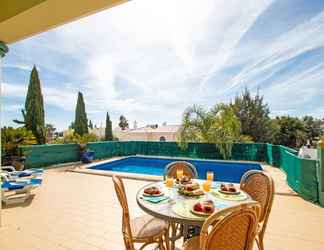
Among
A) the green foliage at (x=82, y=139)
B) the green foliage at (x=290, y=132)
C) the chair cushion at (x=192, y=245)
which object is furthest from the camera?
the green foliage at (x=290, y=132)

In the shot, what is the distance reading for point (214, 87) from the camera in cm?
1506

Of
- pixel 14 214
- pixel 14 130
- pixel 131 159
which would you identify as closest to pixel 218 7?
pixel 14 214

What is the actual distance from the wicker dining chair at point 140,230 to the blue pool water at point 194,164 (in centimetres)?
588

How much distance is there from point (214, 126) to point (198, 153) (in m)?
1.93

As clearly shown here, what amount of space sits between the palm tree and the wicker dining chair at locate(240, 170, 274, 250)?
6.14 meters

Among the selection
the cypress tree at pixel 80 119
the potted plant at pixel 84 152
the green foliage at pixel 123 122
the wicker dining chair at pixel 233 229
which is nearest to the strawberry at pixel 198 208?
the wicker dining chair at pixel 233 229

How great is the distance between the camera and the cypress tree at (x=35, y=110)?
1138cm

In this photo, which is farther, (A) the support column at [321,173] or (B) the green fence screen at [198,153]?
(B) the green fence screen at [198,153]

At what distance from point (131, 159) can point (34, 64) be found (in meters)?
8.17

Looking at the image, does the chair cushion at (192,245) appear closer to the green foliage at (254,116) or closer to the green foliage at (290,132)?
the green foliage at (254,116)

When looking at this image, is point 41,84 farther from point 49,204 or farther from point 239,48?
point 239,48

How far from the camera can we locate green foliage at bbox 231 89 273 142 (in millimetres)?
13898

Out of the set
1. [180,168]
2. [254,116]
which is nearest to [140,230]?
[180,168]

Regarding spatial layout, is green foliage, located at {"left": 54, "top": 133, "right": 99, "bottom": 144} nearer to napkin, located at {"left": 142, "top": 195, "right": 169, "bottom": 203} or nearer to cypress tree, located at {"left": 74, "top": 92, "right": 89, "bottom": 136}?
cypress tree, located at {"left": 74, "top": 92, "right": 89, "bottom": 136}
